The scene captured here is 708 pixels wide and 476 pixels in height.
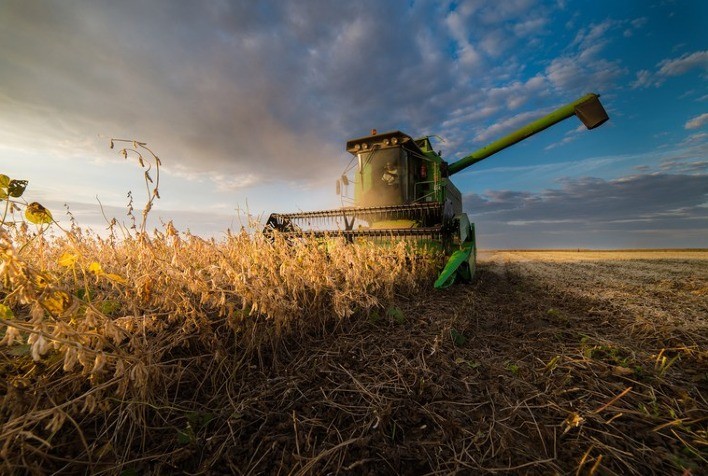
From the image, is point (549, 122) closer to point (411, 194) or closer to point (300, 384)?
point (411, 194)

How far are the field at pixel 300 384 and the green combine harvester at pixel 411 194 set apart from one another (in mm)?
2457

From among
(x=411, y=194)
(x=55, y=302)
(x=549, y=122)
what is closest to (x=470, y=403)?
(x=55, y=302)

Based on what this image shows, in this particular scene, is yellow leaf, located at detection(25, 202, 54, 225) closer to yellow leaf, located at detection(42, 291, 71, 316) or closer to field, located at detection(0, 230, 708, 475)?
field, located at detection(0, 230, 708, 475)

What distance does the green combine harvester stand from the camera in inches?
212

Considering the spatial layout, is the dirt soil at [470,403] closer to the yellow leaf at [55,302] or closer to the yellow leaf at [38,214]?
the yellow leaf at [55,302]

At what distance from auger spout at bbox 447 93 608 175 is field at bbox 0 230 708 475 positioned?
7230 mm

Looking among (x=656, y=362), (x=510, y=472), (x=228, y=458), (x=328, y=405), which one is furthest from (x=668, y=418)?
(x=228, y=458)

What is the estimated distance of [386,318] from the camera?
9.50ft

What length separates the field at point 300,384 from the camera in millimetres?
1215

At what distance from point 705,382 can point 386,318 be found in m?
2.26

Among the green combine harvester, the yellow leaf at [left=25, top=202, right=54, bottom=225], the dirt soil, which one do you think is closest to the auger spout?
the green combine harvester

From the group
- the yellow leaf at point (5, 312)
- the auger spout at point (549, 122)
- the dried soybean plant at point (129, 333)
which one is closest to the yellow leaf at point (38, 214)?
→ the dried soybean plant at point (129, 333)

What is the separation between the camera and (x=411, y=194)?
7434 mm

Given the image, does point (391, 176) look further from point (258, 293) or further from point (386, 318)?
point (258, 293)
